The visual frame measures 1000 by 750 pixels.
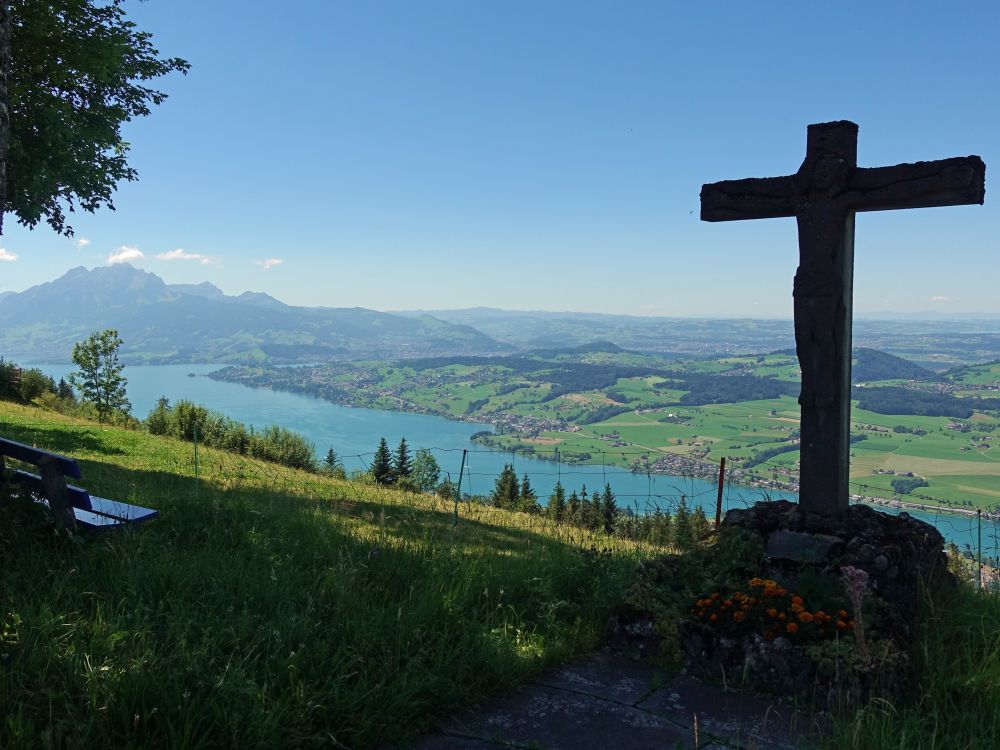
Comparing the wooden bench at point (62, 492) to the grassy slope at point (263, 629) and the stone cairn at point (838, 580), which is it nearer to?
the grassy slope at point (263, 629)

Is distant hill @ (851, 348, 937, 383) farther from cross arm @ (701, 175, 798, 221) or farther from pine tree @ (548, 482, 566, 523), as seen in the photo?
cross arm @ (701, 175, 798, 221)

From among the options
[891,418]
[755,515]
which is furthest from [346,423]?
[755,515]

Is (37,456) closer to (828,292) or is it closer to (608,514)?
(828,292)

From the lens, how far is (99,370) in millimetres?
34844

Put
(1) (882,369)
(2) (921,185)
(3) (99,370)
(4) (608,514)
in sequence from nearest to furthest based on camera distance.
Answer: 1. (2) (921,185)
2. (4) (608,514)
3. (3) (99,370)
4. (1) (882,369)

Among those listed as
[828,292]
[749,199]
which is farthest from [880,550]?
[749,199]

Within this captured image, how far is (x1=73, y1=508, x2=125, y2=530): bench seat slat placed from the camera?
13.6ft

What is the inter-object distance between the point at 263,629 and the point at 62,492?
1930 mm

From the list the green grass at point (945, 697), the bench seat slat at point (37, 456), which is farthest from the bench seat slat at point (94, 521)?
the green grass at point (945, 697)

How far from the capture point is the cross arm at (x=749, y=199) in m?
5.66

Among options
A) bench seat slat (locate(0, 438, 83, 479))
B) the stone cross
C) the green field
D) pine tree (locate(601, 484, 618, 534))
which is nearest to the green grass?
the stone cross

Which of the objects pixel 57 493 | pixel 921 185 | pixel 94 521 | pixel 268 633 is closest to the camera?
pixel 268 633

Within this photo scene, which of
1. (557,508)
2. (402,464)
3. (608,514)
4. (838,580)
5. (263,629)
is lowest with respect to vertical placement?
(402,464)

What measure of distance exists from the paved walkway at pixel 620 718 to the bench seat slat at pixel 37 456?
2.71 meters
